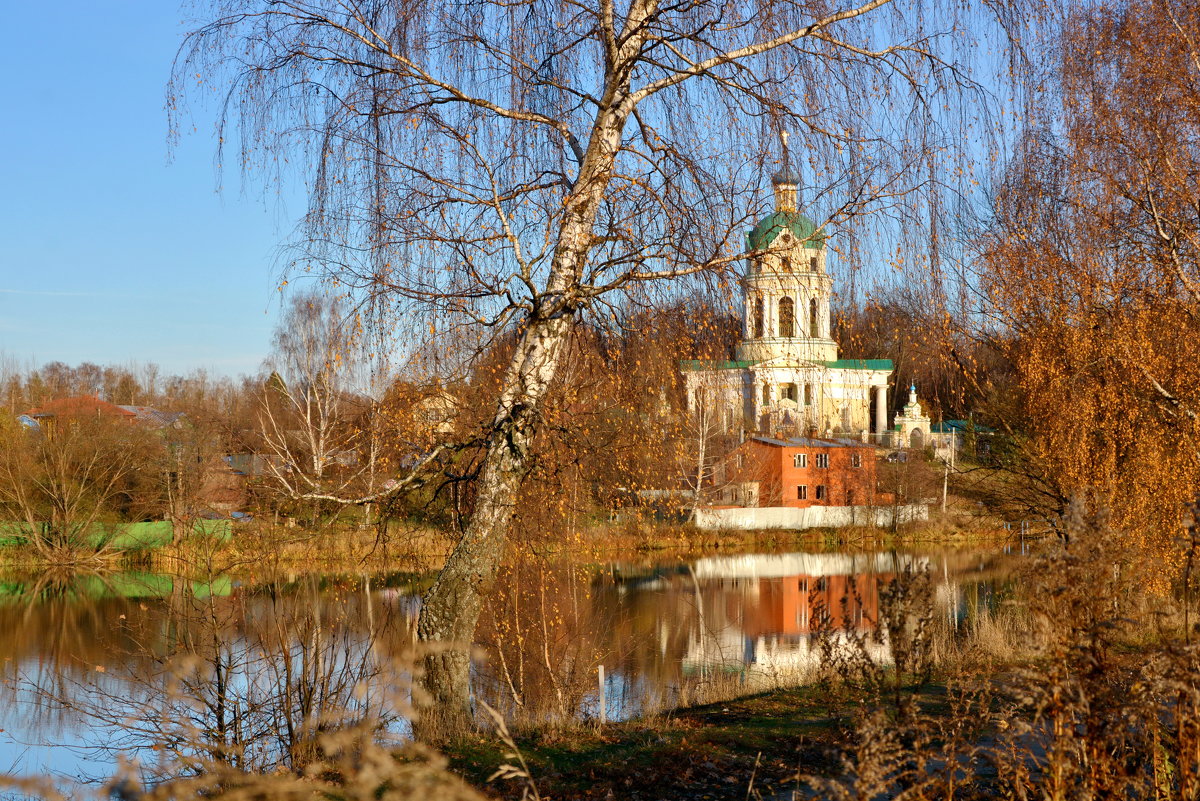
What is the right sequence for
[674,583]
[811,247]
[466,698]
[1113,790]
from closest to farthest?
[1113,790] → [811,247] → [466,698] → [674,583]

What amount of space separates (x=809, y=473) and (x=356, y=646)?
27697 mm

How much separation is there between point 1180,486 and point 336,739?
12925mm

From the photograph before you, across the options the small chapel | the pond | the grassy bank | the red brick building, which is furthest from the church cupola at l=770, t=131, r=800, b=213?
the red brick building

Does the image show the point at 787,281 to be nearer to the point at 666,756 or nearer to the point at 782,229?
the point at 782,229

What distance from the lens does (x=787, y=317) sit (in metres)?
6.29

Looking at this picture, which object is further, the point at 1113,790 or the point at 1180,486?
the point at 1180,486

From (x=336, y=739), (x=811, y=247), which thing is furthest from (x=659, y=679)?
(x=336, y=739)

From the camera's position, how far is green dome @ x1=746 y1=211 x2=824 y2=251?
19.8 ft

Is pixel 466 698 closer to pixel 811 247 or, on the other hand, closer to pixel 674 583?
pixel 811 247

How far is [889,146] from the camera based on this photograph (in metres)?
6.24

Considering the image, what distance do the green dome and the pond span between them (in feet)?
6.29

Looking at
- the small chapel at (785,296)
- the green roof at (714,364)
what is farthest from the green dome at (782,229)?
the green roof at (714,364)

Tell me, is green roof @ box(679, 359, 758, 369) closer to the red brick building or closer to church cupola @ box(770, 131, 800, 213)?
church cupola @ box(770, 131, 800, 213)

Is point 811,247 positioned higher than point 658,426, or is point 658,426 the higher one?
point 811,247
